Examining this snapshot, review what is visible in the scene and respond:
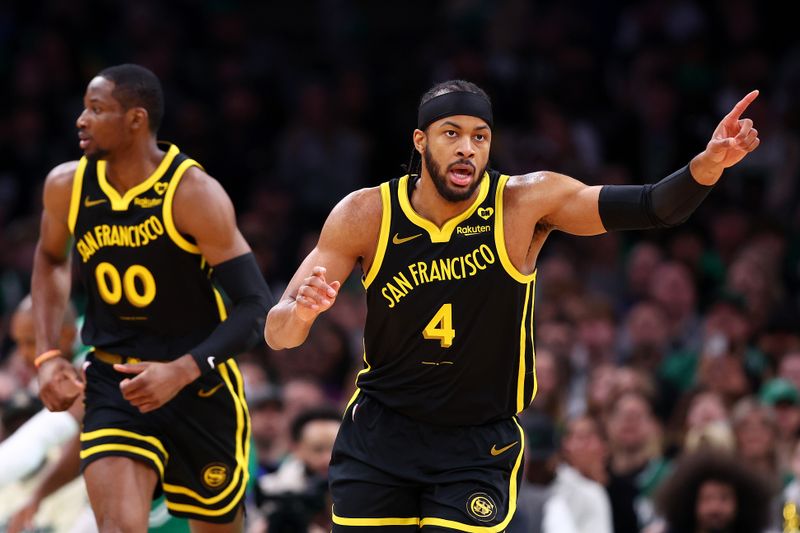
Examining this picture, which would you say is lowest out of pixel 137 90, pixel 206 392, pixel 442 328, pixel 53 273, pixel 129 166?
pixel 206 392

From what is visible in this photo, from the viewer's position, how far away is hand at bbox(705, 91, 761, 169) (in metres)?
5.39

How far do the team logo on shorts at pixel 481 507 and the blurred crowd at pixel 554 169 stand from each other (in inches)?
87.4

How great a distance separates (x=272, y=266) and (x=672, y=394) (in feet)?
11.7

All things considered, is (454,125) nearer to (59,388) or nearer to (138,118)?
(138,118)

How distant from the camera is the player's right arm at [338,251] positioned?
5625 millimetres

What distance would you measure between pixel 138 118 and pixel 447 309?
5.80ft

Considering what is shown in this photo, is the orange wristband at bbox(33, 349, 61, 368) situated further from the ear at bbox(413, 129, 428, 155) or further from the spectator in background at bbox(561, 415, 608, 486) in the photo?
the spectator in background at bbox(561, 415, 608, 486)

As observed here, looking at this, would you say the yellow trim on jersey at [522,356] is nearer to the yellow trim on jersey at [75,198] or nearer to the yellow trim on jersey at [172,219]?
the yellow trim on jersey at [172,219]

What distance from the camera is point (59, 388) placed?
6434 millimetres

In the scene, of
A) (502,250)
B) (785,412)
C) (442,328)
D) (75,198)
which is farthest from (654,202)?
(785,412)

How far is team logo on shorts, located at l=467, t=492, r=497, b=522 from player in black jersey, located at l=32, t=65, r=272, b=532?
4.52 ft

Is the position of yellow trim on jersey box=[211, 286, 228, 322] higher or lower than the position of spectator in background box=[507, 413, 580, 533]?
higher

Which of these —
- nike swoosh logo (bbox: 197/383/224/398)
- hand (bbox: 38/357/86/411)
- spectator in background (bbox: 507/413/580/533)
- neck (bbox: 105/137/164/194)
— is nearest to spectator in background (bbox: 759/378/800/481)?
spectator in background (bbox: 507/413/580/533)

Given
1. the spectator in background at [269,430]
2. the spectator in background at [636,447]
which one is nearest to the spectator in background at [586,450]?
the spectator in background at [636,447]
